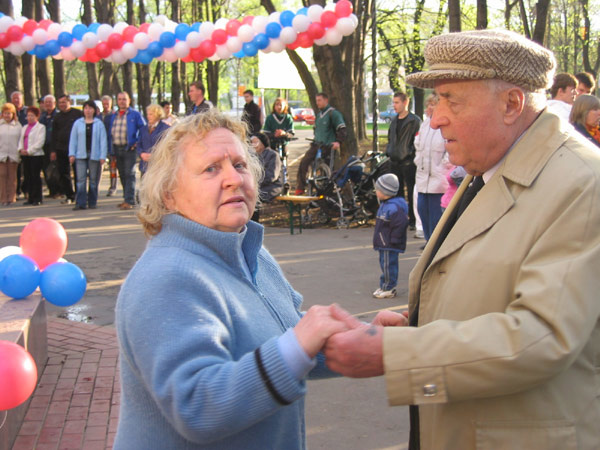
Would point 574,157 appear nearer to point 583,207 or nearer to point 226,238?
point 583,207

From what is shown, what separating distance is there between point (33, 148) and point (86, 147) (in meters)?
1.27

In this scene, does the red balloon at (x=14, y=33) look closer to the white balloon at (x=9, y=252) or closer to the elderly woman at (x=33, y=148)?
the elderly woman at (x=33, y=148)

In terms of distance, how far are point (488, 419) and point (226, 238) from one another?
3.19 ft

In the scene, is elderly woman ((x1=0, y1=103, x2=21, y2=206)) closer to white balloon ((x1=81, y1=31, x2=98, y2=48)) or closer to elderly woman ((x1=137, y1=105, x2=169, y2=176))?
white balloon ((x1=81, y1=31, x2=98, y2=48))

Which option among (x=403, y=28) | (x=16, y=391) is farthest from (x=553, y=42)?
(x=16, y=391)

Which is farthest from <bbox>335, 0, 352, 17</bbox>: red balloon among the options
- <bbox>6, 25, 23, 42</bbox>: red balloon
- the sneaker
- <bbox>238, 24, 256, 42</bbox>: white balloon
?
<bbox>6, 25, 23, 42</bbox>: red balloon

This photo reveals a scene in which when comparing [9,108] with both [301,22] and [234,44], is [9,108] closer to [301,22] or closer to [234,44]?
[234,44]

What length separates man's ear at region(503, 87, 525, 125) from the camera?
2137 mm

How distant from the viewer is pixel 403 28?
27.2 metres

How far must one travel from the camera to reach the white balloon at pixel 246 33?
12.5 metres

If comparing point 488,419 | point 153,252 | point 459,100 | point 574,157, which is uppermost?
point 459,100

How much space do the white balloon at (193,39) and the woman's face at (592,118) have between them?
26.1ft

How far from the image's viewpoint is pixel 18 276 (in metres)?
5.25

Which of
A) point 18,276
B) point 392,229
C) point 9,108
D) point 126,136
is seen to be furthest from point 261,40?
point 18,276
